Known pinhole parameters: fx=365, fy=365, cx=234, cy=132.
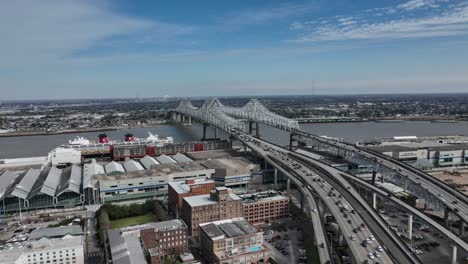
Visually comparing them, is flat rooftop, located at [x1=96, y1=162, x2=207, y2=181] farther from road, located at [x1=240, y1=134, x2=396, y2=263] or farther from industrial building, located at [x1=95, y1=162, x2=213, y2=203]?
road, located at [x1=240, y1=134, x2=396, y2=263]

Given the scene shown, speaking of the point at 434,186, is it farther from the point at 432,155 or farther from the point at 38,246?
the point at 38,246

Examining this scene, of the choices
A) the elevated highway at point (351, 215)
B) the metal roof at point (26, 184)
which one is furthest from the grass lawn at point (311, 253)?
the metal roof at point (26, 184)

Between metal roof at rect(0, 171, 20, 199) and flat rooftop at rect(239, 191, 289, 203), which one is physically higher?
flat rooftop at rect(239, 191, 289, 203)

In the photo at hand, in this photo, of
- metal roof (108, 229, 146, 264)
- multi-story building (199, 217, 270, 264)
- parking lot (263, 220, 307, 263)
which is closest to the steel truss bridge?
parking lot (263, 220, 307, 263)

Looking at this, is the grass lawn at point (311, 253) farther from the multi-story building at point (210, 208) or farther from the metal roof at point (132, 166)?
the metal roof at point (132, 166)

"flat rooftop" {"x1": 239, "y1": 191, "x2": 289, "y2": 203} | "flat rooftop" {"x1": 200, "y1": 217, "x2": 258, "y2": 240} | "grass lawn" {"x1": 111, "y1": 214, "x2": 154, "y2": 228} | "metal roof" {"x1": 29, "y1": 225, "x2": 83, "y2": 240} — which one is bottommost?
"grass lawn" {"x1": 111, "y1": 214, "x2": 154, "y2": 228}

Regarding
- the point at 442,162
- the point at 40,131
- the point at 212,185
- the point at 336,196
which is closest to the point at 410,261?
the point at 336,196
